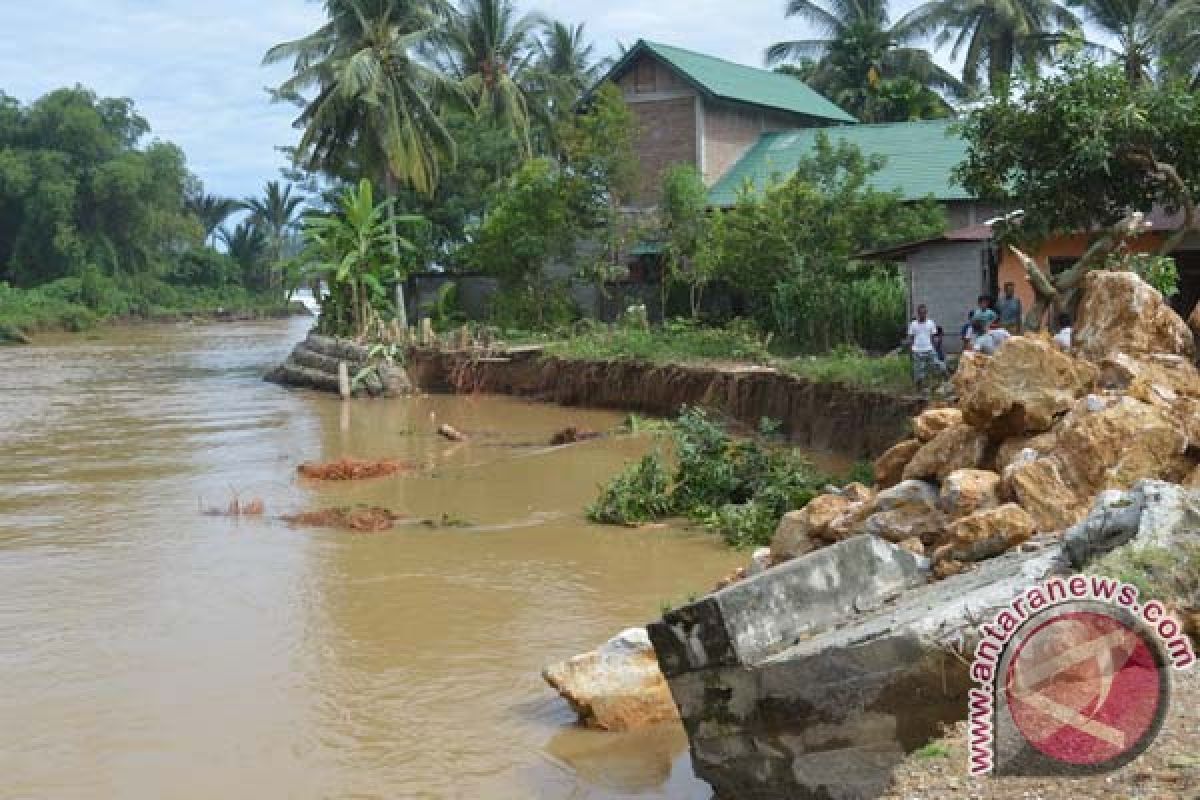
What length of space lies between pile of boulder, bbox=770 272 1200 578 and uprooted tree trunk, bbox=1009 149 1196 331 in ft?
14.1

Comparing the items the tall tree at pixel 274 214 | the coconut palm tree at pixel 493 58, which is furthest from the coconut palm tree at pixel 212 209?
the coconut palm tree at pixel 493 58

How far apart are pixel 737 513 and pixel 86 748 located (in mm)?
6488

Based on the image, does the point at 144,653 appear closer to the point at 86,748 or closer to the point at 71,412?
the point at 86,748

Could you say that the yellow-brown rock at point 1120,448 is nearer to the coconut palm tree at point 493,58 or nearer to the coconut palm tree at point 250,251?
the coconut palm tree at point 493,58

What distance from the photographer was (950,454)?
7.41 m

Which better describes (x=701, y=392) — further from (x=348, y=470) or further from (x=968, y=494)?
(x=968, y=494)

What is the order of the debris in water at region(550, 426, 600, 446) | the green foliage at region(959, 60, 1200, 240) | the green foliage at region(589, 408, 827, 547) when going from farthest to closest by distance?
the debris in water at region(550, 426, 600, 446) → the green foliage at region(959, 60, 1200, 240) → the green foliage at region(589, 408, 827, 547)

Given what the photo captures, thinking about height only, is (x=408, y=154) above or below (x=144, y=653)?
above

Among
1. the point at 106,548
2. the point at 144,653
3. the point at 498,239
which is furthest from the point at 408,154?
the point at 144,653

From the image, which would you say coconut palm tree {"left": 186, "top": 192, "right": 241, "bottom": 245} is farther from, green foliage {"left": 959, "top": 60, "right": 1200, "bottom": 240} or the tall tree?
green foliage {"left": 959, "top": 60, "right": 1200, "bottom": 240}

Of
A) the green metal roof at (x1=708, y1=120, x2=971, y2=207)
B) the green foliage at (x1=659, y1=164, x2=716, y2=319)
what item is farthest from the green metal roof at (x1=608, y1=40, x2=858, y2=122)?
the green foliage at (x1=659, y1=164, x2=716, y2=319)

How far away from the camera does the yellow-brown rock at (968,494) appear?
649 centimetres

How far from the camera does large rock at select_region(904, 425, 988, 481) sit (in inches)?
288

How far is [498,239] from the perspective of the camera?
28.6m
